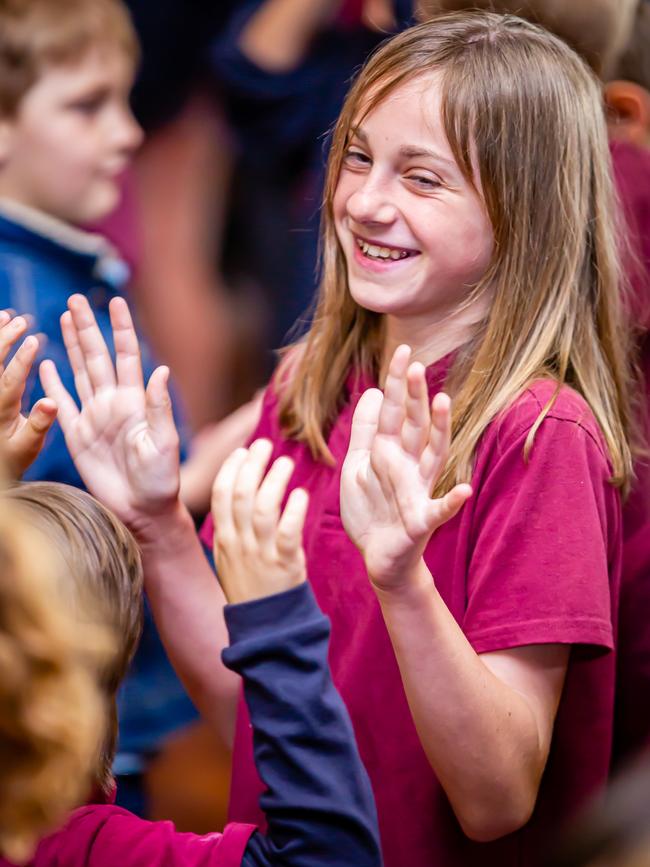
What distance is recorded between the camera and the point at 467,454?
1.27m

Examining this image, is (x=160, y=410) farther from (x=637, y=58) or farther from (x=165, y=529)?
(x=637, y=58)

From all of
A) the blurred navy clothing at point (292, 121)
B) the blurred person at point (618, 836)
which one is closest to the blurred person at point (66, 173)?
the blurred navy clothing at point (292, 121)

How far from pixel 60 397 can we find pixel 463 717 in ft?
1.92

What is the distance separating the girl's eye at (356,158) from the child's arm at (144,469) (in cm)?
29

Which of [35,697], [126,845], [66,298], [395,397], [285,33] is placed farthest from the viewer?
[285,33]

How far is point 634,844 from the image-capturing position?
0.67m

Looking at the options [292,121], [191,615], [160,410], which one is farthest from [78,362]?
[292,121]

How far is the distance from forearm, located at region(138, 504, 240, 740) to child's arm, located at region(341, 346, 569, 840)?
35 centimetres

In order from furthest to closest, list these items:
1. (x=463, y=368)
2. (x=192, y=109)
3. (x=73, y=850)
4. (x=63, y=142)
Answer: (x=192, y=109)
(x=63, y=142)
(x=463, y=368)
(x=73, y=850)

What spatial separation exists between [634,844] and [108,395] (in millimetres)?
881

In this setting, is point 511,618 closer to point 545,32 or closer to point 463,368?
point 463,368

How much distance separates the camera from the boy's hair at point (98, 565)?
42.9 inches

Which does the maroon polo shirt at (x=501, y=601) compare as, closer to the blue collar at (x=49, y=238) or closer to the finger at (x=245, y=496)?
the finger at (x=245, y=496)

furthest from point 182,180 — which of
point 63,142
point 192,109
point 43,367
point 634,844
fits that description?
point 634,844
